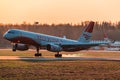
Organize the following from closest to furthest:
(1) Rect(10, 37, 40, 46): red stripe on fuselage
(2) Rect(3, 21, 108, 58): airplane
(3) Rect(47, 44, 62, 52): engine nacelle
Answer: (1) Rect(10, 37, 40, 46): red stripe on fuselage, (2) Rect(3, 21, 108, 58): airplane, (3) Rect(47, 44, 62, 52): engine nacelle

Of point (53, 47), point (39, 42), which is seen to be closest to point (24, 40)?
point (39, 42)

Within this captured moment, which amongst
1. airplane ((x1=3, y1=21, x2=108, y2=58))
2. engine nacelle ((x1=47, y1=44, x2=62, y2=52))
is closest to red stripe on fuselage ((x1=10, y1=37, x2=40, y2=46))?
airplane ((x1=3, y1=21, x2=108, y2=58))

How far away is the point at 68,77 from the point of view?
28.6 metres

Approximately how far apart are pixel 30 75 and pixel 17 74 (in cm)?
119

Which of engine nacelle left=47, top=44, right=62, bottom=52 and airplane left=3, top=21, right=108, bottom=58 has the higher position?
airplane left=3, top=21, right=108, bottom=58

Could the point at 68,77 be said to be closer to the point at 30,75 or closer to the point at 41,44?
the point at 30,75

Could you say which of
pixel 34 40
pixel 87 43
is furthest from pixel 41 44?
pixel 87 43

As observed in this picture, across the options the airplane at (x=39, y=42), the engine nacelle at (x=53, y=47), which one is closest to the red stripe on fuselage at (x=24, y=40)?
the airplane at (x=39, y=42)

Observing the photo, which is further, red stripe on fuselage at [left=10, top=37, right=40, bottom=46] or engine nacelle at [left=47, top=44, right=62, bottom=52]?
engine nacelle at [left=47, top=44, right=62, bottom=52]

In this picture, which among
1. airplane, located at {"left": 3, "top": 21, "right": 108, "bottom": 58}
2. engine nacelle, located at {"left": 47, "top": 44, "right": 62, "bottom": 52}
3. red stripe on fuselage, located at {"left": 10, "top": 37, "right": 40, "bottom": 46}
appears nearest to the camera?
red stripe on fuselage, located at {"left": 10, "top": 37, "right": 40, "bottom": 46}

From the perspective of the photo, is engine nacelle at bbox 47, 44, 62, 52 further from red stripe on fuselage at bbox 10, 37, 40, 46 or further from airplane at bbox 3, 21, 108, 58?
red stripe on fuselage at bbox 10, 37, 40, 46

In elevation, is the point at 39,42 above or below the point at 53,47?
above

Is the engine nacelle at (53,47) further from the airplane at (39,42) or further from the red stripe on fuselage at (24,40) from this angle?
the red stripe on fuselage at (24,40)

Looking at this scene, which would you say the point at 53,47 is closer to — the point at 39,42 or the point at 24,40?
the point at 39,42
